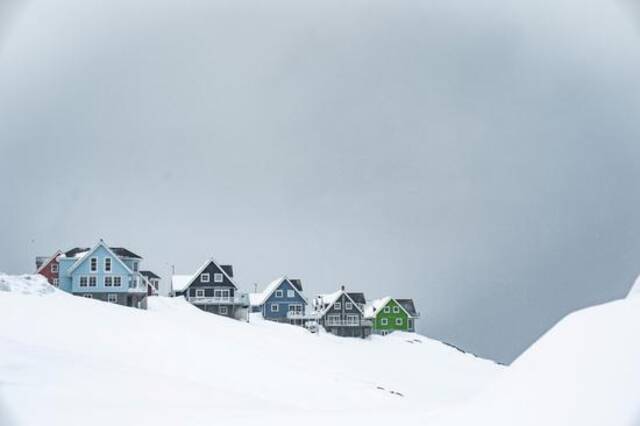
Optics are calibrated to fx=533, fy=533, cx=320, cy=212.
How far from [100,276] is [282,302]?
2474 cm

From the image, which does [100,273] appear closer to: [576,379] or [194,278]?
[194,278]

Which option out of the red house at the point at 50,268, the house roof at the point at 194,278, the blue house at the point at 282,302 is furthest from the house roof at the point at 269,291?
the red house at the point at 50,268

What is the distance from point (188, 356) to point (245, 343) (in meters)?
10.2

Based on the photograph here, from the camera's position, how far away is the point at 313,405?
676 inches

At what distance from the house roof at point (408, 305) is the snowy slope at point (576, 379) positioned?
70.6 metres

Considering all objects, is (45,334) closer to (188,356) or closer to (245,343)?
(188,356)

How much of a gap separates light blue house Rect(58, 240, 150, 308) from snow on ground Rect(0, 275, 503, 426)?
1393 centimetres

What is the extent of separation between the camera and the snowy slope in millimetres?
7258

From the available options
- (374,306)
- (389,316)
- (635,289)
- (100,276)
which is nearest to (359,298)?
(374,306)

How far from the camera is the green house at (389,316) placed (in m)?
75.1

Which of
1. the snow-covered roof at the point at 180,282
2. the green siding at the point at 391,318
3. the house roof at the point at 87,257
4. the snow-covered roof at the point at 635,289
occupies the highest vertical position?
the house roof at the point at 87,257

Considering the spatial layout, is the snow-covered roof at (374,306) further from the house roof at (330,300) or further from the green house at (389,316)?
the house roof at (330,300)

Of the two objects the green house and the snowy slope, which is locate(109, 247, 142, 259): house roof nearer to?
the green house

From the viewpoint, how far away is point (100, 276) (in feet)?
169
